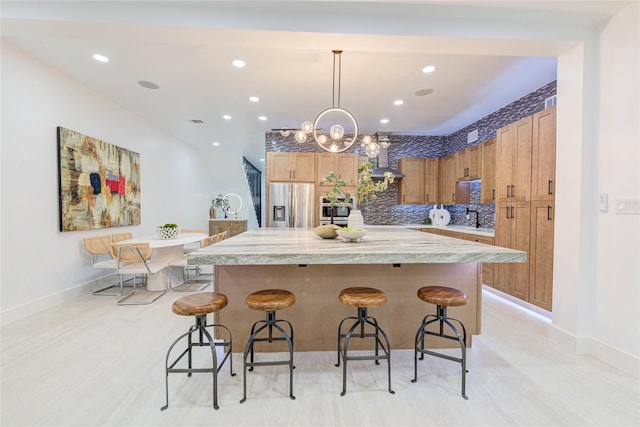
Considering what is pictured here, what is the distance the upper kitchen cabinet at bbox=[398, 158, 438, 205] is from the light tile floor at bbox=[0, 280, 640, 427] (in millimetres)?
3455

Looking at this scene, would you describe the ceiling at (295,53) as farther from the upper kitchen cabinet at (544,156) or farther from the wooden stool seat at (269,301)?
the wooden stool seat at (269,301)

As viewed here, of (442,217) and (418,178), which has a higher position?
(418,178)

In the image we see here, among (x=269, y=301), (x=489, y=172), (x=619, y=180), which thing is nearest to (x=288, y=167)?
(x=489, y=172)

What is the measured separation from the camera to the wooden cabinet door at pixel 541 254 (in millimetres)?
2887

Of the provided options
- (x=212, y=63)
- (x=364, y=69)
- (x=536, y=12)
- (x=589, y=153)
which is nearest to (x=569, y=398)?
(x=589, y=153)

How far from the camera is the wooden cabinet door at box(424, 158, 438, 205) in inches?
223

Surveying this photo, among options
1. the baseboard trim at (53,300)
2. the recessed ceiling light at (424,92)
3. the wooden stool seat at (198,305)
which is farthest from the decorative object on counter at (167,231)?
the recessed ceiling light at (424,92)

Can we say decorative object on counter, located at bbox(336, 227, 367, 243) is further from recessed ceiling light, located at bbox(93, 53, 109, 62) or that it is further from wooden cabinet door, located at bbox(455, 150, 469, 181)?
wooden cabinet door, located at bbox(455, 150, 469, 181)

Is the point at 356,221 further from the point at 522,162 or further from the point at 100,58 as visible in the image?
the point at 100,58

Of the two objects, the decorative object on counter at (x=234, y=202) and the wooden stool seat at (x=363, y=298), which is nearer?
the wooden stool seat at (x=363, y=298)

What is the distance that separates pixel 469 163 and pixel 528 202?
1740 millimetres

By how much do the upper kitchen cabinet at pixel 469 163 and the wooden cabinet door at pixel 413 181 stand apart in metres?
0.77

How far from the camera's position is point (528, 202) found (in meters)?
3.16

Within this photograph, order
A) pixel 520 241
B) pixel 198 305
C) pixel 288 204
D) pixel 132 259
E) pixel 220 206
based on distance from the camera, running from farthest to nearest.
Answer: pixel 220 206 < pixel 288 204 < pixel 132 259 < pixel 520 241 < pixel 198 305
